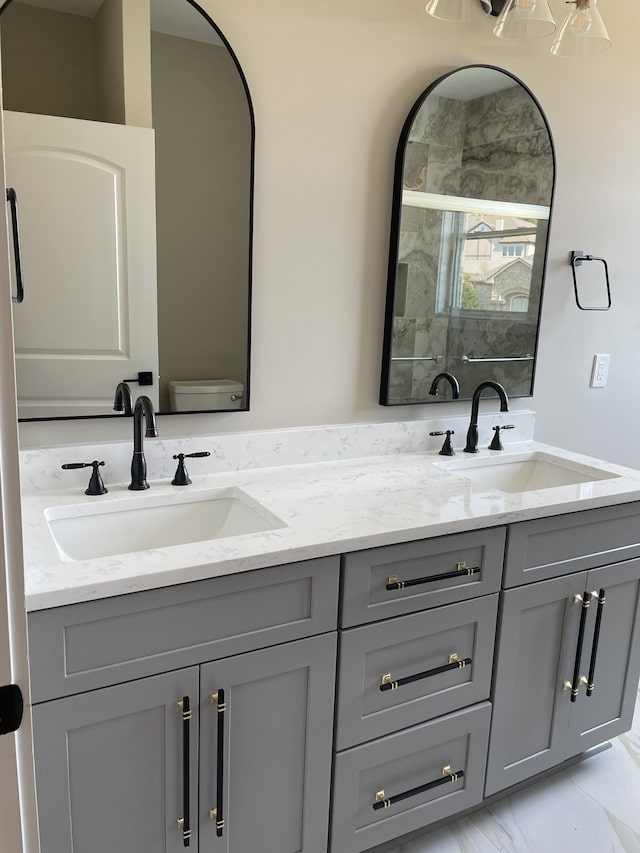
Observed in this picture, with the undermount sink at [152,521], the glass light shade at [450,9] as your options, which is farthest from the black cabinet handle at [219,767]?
the glass light shade at [450,9]

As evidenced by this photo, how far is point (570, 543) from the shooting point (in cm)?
176

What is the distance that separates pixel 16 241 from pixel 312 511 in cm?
88

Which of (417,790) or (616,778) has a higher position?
(417,790)

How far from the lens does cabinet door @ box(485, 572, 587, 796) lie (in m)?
1.72

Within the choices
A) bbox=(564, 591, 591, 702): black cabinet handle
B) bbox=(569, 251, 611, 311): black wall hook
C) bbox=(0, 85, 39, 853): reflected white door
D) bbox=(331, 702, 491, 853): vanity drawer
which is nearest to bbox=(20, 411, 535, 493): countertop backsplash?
bbox=(569, 251, 611, 311): black wall hook

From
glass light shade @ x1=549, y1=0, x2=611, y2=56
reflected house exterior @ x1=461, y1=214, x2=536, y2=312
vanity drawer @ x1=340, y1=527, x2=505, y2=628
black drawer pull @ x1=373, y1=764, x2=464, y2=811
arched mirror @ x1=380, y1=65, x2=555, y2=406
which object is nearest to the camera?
vanity drawer @ x1=340, y1=527, x2=505, y2=628

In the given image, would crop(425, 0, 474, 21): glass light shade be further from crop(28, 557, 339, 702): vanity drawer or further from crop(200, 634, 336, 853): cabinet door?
crop(200, 634, 336, 853): cabinet door

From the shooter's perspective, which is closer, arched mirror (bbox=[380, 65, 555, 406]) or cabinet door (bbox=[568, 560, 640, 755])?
cabinet door (bbox=[568, 560, 640, 755])

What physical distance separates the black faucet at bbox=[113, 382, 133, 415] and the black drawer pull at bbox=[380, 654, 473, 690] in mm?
844

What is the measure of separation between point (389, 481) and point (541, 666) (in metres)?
0.63

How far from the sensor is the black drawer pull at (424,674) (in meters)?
1.52

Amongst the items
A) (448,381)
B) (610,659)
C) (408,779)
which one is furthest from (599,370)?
(408,779)

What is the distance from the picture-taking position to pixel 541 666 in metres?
1.80

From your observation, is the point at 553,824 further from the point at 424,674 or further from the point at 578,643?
the point at 424,674
